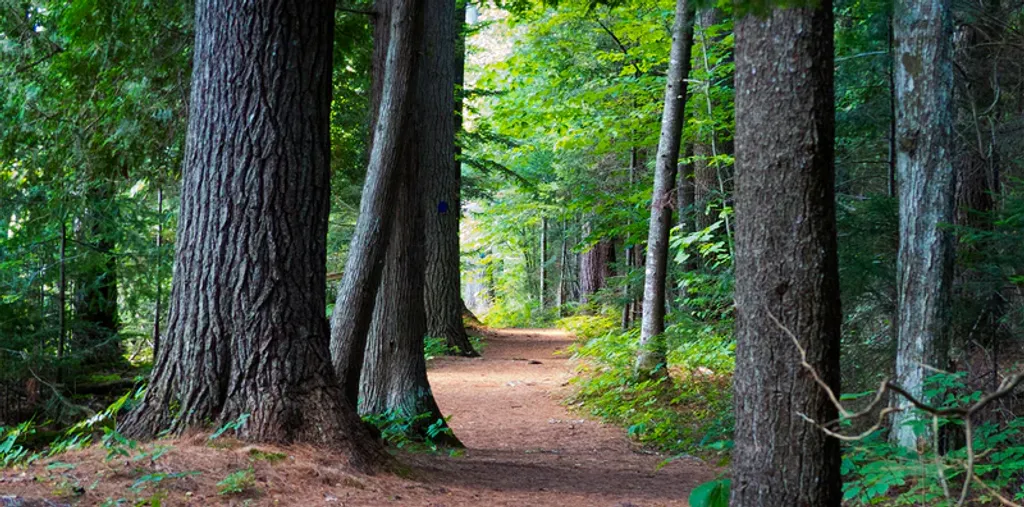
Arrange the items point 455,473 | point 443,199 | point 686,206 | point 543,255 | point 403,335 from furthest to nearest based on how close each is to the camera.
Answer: point 543,255 < point 443,199 < point 686,206 < point 403,335 < point 455,473

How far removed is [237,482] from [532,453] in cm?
390

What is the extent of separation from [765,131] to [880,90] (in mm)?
5532

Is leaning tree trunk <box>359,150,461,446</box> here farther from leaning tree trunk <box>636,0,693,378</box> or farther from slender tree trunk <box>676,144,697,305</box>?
slender tree trunk <box>676,144,697,305</box>

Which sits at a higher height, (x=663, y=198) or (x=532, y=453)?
(x=663, y=198)

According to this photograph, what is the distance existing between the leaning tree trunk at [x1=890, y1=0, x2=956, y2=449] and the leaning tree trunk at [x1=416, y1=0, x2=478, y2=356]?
825 cm

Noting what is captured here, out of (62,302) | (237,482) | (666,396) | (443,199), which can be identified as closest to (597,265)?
(443,199)

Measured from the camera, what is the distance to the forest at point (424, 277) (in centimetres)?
317

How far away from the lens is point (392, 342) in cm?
771

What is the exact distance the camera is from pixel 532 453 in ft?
24.9

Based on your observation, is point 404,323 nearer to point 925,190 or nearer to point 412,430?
point 412,430

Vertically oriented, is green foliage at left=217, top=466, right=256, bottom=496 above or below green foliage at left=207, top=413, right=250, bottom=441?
below

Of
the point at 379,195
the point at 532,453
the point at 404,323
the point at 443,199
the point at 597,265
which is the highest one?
the point at 443,199

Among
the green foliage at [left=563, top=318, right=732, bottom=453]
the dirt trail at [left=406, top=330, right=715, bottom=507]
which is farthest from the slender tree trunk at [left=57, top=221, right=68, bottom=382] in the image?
the green foliage at [left=563, top=318, right=732, bottom=453]

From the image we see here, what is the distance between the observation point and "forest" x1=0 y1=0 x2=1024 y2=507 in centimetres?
317
